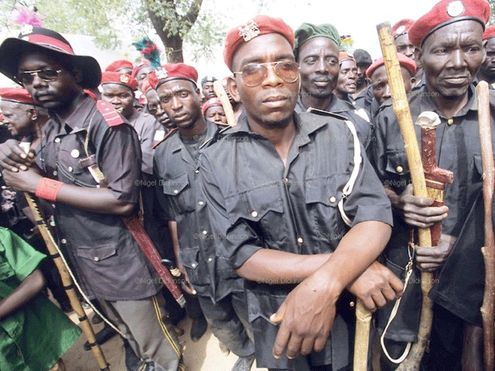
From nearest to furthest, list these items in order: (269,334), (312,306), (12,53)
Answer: (312,306)
(269,334)
(12,53)

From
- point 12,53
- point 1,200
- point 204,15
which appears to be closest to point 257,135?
point 12,53

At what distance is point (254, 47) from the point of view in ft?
5.15

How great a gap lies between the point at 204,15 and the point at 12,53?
11.0 m

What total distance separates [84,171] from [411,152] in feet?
7.31

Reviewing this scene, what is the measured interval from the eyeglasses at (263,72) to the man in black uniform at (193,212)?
1.38 meters

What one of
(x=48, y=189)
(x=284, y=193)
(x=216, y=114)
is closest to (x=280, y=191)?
(x=284, y=193)

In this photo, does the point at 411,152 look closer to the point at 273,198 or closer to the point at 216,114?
the point at 273,198

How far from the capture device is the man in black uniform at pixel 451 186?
1733mm

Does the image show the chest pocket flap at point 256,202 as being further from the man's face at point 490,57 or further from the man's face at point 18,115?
the man's face at point 490,57

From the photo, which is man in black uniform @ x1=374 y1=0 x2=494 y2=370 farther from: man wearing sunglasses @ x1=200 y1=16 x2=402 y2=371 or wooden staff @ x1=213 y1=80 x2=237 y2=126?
wooden staff @ x1=213 y1=80 x2=237 y2=126

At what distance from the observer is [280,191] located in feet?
5.11

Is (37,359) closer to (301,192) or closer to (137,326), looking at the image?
(137,326)

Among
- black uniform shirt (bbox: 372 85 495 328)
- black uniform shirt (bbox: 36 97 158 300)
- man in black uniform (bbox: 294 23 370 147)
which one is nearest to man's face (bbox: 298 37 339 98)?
man in black uniform (bbox: 294 23 370 147)

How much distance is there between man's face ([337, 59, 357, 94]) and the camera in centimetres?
503
